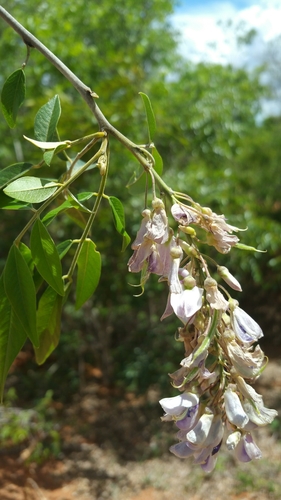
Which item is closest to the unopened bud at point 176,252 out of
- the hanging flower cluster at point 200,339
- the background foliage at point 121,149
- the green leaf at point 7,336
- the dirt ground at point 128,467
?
the hanging flower cluster at point 200,339

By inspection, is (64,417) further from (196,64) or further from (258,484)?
(196,64)

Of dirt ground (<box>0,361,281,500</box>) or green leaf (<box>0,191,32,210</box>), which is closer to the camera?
green leaf (<box>0,191,32,210</box>)

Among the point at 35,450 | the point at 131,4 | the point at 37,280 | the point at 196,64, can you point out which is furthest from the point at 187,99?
the point at 37,280

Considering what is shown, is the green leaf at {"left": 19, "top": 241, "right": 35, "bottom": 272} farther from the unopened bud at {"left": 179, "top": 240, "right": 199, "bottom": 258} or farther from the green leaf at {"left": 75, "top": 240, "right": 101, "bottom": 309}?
the unopened bud at {"left": 179, "top": 240, "right": 199, "bottom": 258}

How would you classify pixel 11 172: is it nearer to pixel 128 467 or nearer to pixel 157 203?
pixel 157 203

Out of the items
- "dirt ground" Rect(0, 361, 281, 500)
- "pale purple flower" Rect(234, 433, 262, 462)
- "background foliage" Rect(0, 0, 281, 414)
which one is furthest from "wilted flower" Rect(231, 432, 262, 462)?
"dirt ground" Rect(0, 361, 281, 500)
